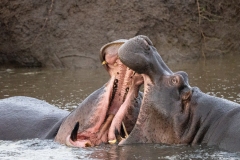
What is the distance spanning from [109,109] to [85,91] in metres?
3.09

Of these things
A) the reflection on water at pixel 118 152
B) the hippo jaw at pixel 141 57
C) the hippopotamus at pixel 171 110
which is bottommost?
the reflection on water at pixel 118 152

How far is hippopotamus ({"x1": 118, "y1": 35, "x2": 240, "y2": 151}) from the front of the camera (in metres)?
4.06

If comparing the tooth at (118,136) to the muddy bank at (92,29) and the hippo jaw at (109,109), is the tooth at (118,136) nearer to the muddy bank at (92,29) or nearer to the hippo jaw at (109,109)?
the hippo jaw at (109,109)

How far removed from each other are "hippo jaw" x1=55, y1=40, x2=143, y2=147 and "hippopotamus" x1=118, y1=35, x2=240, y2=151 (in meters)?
0.21

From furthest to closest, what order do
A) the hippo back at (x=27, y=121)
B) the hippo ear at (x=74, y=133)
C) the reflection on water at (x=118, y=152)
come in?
1. the hippo back at (x=27, y=121)
2. the hippo ear at (x=74, y=133)
3. the reflection on water at (x=118, y=152)

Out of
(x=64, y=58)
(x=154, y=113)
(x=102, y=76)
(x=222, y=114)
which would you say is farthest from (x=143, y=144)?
(x=64, y=58)

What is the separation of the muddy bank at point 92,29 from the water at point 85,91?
14.8 inches

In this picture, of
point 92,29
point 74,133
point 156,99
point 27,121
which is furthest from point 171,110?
point 92,29

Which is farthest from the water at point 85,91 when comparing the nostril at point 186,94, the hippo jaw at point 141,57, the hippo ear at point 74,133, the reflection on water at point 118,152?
the hippo jaw at point 141,57

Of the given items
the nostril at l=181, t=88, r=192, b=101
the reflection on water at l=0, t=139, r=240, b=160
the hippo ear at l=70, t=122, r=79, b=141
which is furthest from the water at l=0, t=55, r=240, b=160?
the nostril at l=181, t=88, r=192, b=101

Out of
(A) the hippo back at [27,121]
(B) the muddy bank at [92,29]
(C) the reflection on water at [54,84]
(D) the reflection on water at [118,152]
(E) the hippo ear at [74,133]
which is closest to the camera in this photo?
(D) the reflection on water at [118,152]

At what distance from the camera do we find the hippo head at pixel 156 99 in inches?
162

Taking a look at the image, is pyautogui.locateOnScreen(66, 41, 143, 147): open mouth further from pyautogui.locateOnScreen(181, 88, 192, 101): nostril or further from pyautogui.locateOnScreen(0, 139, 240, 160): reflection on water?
pyautogui.locateOnScreen(181, 88, 192, 101): nostril

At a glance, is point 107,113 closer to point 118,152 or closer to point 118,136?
point 118,136
